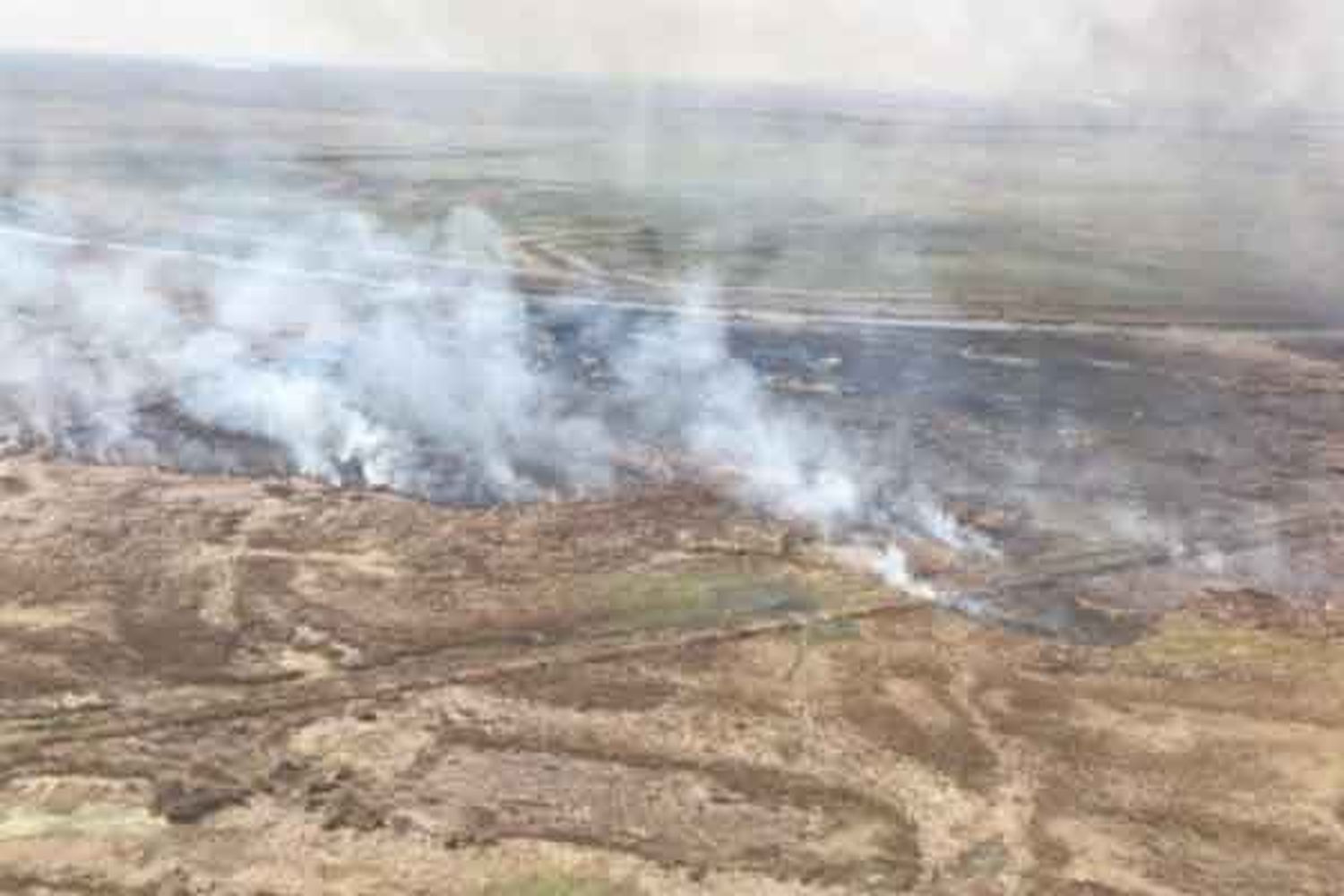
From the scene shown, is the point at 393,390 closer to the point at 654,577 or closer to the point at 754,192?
the point at 654,577

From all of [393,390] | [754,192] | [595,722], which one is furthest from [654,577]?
[754,192]

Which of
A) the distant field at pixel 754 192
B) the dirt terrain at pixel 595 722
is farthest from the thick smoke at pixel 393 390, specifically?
the distant field at pixel 754 192

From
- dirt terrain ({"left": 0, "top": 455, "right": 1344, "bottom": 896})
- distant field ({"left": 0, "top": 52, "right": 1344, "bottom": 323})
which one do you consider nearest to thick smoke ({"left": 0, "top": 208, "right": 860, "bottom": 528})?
dirt terrain ({"left": 0, "top": 455, "right": 1344, "bottom": 896})

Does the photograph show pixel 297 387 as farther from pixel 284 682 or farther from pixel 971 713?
pixel 971 713

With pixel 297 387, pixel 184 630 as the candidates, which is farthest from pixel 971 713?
pixel 297 387

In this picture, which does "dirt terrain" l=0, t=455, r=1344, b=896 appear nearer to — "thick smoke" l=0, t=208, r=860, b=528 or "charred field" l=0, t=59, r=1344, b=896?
"charred field" l=0, t=59, r=1344, b=896
